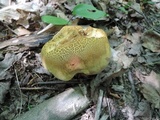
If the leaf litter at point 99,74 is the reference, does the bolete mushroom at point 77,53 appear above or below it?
above

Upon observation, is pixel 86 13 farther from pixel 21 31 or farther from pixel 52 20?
pixel 21 31

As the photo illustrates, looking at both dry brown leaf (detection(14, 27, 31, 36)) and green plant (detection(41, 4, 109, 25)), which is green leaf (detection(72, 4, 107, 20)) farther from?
dry brown leaf (detection(14, 27, 31, 36))

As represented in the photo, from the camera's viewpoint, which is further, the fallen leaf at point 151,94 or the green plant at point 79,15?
the green plant at point 79,15

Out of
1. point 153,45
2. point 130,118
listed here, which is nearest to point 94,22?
point 153,45

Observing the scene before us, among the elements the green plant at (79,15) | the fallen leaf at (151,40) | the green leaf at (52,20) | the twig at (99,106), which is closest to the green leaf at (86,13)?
the green plant at (79,15)

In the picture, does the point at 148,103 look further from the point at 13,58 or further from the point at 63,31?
the point at 13,58

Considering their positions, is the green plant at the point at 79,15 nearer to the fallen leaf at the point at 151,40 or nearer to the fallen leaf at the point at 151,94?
the fallen leaf at the point at 151,40
